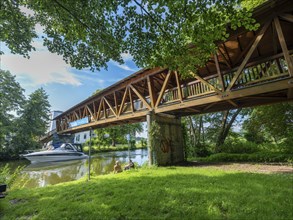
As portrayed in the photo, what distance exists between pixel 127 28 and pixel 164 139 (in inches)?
260

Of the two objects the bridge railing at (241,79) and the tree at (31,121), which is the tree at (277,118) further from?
the tree at (31,121)

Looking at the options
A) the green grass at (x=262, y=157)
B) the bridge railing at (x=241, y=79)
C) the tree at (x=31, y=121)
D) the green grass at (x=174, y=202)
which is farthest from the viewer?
the tree at (x=31, y=121)

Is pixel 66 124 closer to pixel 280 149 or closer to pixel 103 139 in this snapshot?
pixel 103 139

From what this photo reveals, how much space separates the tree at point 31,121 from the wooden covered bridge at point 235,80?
1655cm

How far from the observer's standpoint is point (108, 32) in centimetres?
514

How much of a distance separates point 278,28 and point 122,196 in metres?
7.03

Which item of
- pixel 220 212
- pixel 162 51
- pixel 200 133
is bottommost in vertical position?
pixel 220 212

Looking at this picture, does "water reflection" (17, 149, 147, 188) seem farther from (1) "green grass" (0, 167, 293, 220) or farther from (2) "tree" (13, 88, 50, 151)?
(2) "tree" (13, 88, 50, 151)

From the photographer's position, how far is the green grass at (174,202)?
10.9 feet

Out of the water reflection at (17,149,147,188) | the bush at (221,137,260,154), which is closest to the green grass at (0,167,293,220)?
the water reflection at (17,149,147,188)

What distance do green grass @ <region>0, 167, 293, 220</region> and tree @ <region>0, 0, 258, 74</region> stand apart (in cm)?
353

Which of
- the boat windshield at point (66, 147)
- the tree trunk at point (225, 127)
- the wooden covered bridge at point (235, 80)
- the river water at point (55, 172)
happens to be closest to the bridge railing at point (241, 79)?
the wooden covered bridge at point (235, 80)

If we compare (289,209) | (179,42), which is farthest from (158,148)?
(289,209)

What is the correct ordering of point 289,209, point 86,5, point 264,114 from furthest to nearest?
point 264,114 < point 86,5 < point 289,209
